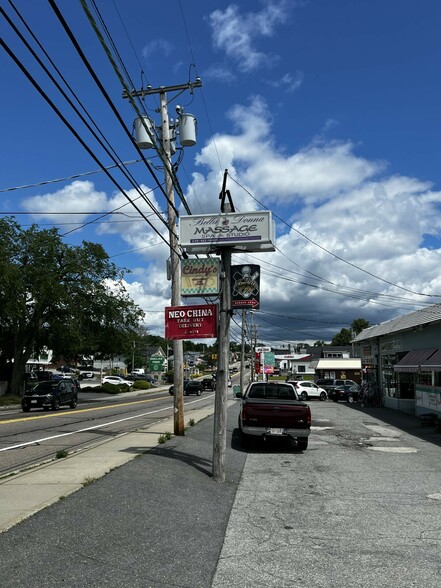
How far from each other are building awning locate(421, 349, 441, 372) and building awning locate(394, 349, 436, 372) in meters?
0.44

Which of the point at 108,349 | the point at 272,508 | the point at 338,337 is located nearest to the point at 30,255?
the point at 108,349

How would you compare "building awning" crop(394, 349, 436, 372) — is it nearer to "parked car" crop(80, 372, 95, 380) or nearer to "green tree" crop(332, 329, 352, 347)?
"parked car" crop(80, 372, 95, 380)

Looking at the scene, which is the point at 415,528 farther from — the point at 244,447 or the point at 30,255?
the point at 30,255

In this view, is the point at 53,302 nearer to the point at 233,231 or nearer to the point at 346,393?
the point at 346,393

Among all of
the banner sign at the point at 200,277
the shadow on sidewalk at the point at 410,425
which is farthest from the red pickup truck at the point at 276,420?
the shadow on sidewalk at the point at 410,425

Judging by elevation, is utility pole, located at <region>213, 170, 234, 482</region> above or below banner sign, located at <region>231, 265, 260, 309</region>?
below

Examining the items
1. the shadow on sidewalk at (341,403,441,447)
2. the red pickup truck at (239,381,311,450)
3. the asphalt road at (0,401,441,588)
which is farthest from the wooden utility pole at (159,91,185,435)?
the shadow on sidewalk at (341,403,441,447)

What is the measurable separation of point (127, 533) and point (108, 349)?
38158 millimetres

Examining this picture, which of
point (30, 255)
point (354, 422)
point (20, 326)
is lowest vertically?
point (354, 422)

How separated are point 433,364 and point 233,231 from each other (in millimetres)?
13732

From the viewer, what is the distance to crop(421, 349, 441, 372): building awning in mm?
20391

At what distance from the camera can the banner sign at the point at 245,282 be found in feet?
36.3

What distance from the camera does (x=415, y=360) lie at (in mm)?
23875

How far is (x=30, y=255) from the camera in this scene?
1468 inches
